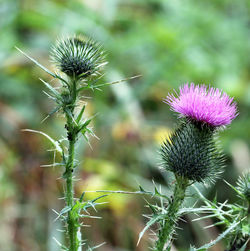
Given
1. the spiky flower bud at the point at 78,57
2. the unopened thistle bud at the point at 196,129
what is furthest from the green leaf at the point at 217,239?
the spiky flower bud at the point at 78,57

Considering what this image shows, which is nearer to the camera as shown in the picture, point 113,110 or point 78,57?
point 78,57

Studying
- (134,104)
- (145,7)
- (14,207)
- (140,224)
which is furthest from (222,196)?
(145,7)

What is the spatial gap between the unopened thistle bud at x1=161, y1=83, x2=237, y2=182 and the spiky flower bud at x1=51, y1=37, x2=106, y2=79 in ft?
1.33

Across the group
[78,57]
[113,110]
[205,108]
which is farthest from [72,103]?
[113,110]

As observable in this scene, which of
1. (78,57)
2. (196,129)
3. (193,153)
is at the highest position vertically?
(78,57)

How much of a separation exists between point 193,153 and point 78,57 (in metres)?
0.72

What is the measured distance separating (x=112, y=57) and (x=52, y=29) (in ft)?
3.19

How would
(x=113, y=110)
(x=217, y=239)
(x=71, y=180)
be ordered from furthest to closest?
(x=113, y=110) → (x=71, y=180) → (x=217, y=239)

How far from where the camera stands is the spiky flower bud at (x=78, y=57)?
6.19 feet

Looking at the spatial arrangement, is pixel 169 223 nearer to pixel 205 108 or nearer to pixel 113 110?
pixel 205 108

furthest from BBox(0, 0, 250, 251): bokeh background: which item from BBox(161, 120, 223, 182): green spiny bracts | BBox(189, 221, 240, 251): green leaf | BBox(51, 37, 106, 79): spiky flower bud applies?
BBox(189, 221, 240, 251): green leaf

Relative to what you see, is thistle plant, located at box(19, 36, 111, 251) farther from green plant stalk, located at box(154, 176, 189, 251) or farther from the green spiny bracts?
the green spiny bracts

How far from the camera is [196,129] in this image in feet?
6.66

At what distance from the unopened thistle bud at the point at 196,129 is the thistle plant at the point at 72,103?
1.37 feet
